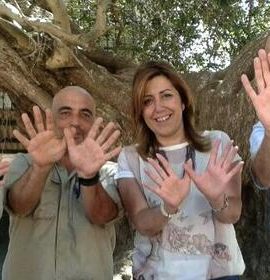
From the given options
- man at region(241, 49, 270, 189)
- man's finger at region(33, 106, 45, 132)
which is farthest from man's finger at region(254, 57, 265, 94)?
man's finger at region(33, 106, 45, 132)

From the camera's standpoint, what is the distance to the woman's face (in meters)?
2.40

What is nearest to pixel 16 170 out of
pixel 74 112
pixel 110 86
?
pixel 74 112

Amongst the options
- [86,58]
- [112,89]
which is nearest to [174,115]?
[112,89]

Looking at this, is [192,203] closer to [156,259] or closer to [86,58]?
[156,259]

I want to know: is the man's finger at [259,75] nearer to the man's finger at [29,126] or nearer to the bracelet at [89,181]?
the bracelet at [89,181]

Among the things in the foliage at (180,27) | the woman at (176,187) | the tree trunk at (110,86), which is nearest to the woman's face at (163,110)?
the woman at (176,187)

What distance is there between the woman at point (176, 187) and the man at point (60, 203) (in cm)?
14

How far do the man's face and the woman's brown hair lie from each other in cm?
30

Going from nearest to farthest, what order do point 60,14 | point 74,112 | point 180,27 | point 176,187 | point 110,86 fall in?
point 176,187, point 74,112, point 60,14, point 110,86, point 180,27

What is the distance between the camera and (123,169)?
241 cm

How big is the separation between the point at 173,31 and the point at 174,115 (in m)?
5.25

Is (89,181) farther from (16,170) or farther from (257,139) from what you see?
(257,139)

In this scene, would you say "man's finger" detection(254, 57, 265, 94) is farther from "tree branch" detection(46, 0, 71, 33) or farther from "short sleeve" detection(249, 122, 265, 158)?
"tree branch" detection(46, 0, 71, 33)

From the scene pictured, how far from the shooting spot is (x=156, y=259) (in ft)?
7.45
